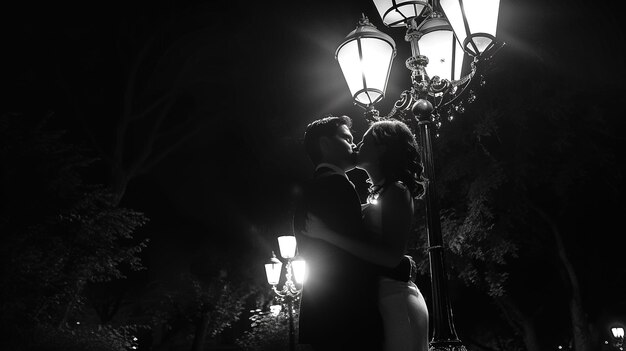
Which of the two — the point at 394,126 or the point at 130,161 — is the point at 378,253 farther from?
the point at 130,161

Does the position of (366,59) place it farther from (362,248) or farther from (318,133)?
(362,248)

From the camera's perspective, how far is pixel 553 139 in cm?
1065

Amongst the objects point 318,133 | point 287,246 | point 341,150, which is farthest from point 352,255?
point 287,246

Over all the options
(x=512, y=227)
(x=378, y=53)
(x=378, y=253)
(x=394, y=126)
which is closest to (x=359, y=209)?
(x=378, y=253)

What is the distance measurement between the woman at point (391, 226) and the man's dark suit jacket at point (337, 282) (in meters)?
0.06

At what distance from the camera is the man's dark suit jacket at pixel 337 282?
1.99 meters

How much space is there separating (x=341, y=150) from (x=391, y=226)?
0.45 meters

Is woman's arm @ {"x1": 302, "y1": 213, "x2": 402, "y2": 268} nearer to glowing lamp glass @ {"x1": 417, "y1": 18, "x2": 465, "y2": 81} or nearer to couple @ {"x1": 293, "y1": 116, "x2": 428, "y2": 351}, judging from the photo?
couple @ {"x1": 293, "y1": 116, "x2": 428, "y2": 351}

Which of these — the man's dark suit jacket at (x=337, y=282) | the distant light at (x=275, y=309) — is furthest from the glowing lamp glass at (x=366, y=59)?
the distant light at (x=275, y=309)

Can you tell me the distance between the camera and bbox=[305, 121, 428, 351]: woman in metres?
2.09

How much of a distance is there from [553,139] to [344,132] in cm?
973

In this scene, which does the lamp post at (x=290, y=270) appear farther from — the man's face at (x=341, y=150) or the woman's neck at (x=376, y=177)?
the man's face at (x=341, y=150)

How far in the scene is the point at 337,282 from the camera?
205cm

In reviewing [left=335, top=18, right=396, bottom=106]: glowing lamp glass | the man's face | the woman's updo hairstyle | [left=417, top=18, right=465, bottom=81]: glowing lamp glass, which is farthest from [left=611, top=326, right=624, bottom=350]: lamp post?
the man's face
